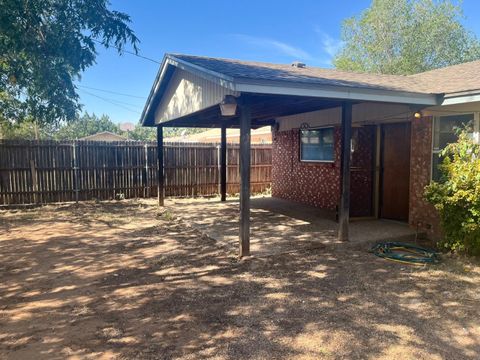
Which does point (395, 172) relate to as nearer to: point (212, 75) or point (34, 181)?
point (212, 75)

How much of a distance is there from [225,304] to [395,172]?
548 cm

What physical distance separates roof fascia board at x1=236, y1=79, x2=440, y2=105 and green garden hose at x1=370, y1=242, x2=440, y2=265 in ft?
7.94

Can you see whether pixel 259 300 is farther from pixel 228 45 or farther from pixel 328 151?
pixel 228 45

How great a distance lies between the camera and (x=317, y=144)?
9828 mm

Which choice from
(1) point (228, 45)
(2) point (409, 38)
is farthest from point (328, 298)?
(1) point (228, 45)

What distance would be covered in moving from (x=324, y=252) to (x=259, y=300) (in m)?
2.15

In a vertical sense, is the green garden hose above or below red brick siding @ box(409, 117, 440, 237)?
below

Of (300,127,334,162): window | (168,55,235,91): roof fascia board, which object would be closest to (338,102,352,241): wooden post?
(168,55,235,91): roof fascia board

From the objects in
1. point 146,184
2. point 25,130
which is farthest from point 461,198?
point 25,130

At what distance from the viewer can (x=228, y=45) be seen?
30516mm

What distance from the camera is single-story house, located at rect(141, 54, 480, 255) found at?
17.7 feet

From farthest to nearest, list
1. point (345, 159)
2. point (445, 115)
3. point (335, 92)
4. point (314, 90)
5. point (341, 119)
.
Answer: point (341, 119) → point (445, 115) → point (345, 159) → point (335, 92) → point (314, 90)

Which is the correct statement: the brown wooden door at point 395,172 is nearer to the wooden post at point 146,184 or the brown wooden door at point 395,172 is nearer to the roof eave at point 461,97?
the roof eave at point 461,97

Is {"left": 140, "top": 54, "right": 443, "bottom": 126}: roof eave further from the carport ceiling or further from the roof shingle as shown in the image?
the carport ceiling
